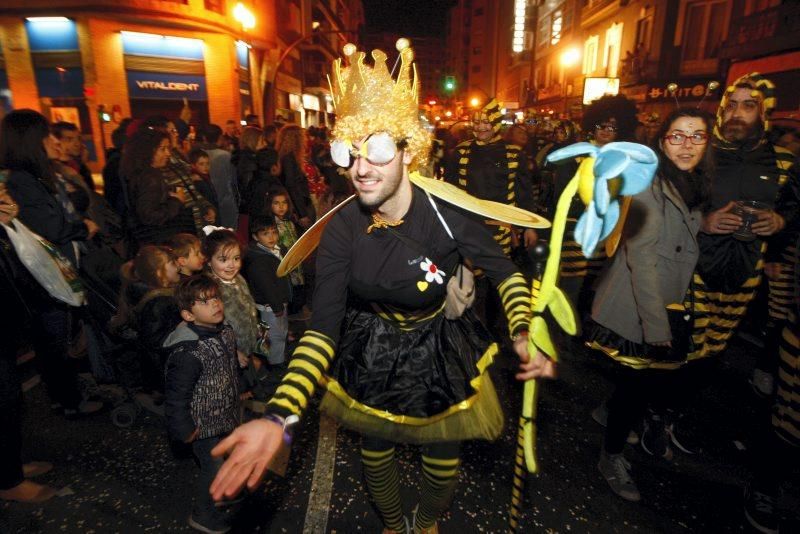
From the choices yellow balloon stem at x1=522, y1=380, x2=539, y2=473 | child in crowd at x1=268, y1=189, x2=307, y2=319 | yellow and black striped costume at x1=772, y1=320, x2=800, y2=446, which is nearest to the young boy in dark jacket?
child in crowd at x1=268, y1=189, x2=307, y2=319

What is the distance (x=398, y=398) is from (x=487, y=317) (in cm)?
309

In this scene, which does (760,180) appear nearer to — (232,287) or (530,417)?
(530,417)

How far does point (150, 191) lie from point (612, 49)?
33.3 metres

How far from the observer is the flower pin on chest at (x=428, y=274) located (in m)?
2.24

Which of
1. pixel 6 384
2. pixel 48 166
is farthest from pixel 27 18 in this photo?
pixel 6 384

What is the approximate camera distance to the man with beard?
2.94 m

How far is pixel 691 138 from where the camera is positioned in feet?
8.80

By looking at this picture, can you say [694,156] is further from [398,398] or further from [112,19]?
[112,19]

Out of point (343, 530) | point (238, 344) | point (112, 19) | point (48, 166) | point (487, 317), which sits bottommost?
point (343, 530)

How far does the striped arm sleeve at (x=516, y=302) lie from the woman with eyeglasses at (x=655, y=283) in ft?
2.91

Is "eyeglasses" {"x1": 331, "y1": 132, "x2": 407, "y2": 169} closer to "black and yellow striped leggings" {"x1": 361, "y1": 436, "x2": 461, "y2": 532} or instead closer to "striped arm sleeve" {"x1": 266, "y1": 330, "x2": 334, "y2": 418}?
"striped arm sleeve" {"x1": 266, "y1": 330, "x2": 334, "y2": 418}

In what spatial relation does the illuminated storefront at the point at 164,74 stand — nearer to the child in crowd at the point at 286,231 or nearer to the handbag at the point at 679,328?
the child in crowd at the point at 286,231

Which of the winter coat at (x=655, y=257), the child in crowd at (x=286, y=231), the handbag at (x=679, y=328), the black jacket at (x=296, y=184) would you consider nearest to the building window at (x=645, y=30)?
the black jacket at (x=296, y=184)

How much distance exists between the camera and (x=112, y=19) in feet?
59.4
